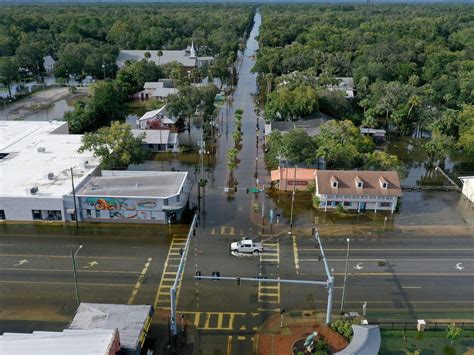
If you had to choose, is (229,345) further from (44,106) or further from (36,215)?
(44,106)

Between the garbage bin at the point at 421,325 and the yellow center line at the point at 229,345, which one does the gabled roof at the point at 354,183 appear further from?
the yellow center line at the point at 229,345

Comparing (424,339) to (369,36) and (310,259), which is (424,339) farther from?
(369,36)

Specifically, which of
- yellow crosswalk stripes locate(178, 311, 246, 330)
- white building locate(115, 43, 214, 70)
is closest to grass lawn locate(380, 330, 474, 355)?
yellow crosswalk stripes locate(178, 311, 246, 330)

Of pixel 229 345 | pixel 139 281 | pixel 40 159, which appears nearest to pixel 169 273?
pixel 139 281

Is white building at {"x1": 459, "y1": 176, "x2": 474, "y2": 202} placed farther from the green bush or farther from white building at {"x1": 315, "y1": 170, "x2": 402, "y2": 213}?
the green bush

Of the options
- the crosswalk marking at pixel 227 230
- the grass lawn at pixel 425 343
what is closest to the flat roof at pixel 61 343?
the grass lawn at pixel 425 343

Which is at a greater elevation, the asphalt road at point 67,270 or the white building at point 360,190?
the white building at point 360,190

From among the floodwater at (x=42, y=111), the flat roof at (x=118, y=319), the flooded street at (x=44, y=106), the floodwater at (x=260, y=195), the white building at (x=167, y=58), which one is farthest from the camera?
the white building at (x=167, y=58)

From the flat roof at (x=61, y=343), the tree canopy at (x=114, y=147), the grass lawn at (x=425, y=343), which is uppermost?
the tree canopy at (x=114, y=147)
